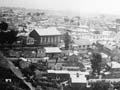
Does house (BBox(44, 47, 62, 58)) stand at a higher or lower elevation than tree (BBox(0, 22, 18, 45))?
lower

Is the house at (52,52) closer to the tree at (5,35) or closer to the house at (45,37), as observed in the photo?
the house at (45,37)

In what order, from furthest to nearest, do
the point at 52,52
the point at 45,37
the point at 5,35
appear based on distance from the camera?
the point at 45,37 < the point at 52,52 < the point at 5,35

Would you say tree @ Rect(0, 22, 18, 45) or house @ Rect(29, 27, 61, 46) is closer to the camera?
tree @ Rect(0, 22, 18, 45)

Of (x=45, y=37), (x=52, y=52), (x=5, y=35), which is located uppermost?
(x=5, y=35)

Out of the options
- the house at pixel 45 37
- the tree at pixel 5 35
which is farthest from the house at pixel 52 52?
the tree at pixel 5 35

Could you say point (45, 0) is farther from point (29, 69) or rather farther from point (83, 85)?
point (83, 85)

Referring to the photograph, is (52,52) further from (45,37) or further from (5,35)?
(5,35)

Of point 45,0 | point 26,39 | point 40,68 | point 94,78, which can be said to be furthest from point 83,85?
point 26,39

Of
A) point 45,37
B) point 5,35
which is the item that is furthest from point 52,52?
point 5,35

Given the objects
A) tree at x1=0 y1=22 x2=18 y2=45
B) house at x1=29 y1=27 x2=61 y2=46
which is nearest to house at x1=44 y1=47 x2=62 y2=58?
house at x1=29 y1=27 x2=61 y2=46

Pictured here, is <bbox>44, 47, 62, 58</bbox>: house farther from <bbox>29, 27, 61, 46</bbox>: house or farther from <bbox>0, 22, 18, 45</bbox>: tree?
<bbox>0, 22, 18, 45</bbox>: tree

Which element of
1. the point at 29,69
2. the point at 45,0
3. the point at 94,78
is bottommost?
the point at 94,78
